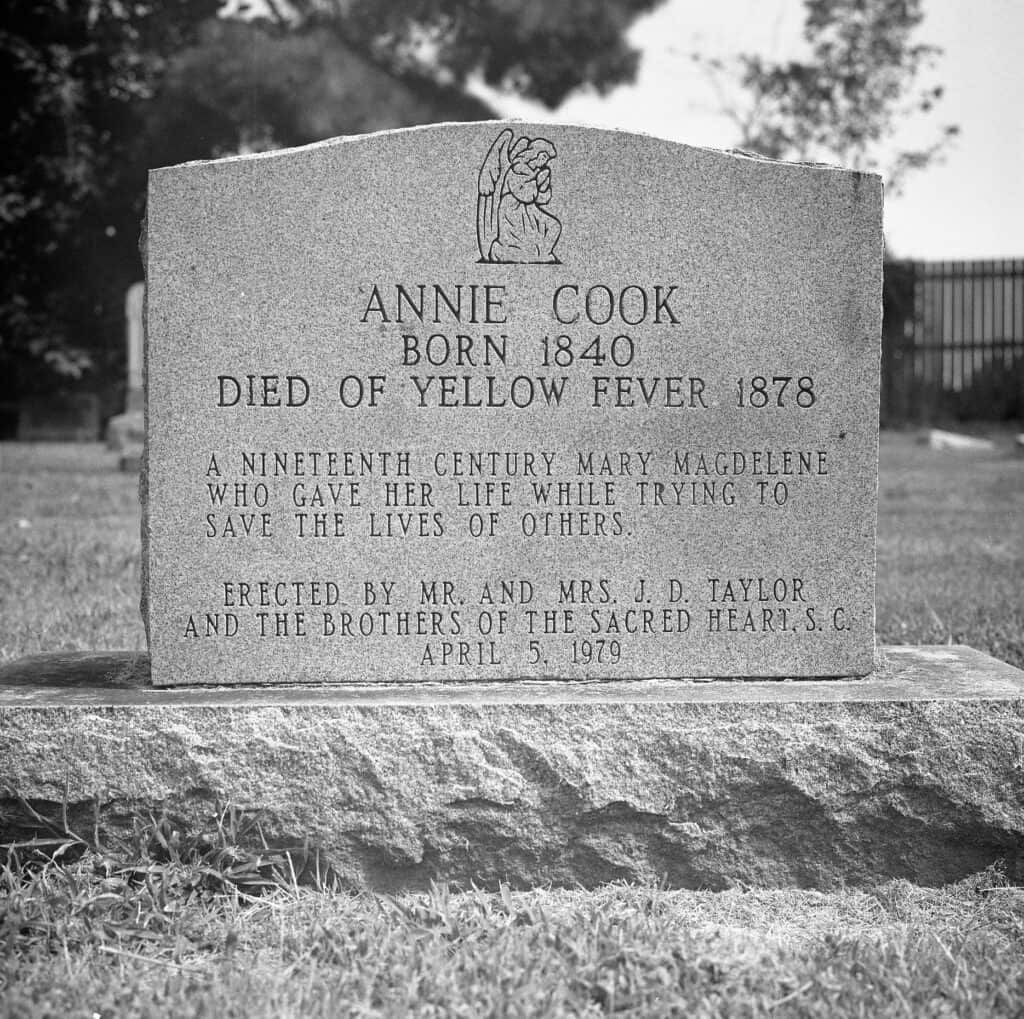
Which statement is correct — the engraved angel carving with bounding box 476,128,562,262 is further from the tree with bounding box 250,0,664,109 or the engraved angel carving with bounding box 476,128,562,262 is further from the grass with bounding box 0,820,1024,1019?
the tree with bounding box 250,0,664,109

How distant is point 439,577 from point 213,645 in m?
0.56

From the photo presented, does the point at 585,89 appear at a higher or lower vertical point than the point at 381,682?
higher

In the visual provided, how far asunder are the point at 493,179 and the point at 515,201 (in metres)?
0.07

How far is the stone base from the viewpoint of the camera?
296 centimetres

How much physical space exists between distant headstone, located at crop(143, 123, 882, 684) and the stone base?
0.86 feet

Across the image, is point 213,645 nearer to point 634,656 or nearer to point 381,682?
point 381,682

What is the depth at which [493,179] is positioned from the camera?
329cm

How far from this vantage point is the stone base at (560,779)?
117 inches

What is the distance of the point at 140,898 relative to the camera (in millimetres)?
2795

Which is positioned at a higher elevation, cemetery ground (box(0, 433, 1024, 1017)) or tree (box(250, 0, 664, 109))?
tree (box(250, 0, 664, 109))

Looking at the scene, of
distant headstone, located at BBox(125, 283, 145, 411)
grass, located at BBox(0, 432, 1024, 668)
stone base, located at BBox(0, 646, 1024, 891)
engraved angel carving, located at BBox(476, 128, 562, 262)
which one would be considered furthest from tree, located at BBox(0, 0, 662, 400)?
stone base, located at BBox(0, 646, 1024, 891)

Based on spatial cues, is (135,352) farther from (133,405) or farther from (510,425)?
(510,425)

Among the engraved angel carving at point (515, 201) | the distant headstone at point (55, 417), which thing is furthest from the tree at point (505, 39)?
the engraved angel carving at point (515, 201)

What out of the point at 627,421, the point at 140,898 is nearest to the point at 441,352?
the point at 627,421
